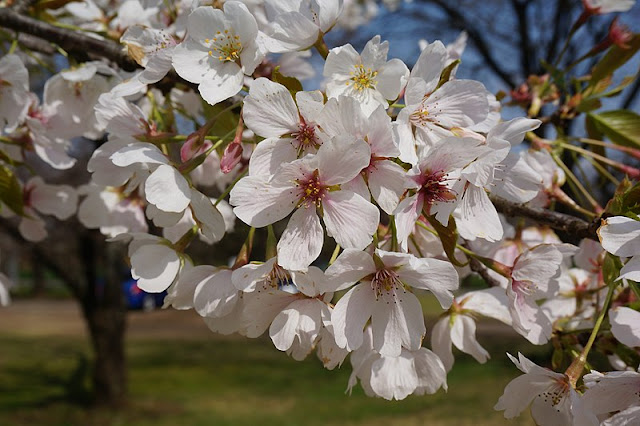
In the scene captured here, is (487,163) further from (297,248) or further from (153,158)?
(153,158)

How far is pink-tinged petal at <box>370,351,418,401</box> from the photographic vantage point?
33.0 inches

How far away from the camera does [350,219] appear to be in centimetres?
65

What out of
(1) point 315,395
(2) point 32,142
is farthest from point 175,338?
(2) point 32,142

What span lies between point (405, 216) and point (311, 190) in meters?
0.11

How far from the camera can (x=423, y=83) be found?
2.24 feet

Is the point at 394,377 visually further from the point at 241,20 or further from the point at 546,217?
the point at 241,20

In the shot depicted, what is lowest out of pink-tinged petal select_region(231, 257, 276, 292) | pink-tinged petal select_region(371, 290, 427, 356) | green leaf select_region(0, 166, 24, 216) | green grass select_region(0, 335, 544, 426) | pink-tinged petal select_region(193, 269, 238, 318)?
green grass select_region(0, 335, 544, 426)

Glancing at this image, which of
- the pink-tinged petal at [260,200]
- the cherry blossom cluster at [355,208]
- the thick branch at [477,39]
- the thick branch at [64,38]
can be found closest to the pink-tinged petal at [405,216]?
the cherry blossom cluster at [355,208]

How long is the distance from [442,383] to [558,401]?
0.15 m

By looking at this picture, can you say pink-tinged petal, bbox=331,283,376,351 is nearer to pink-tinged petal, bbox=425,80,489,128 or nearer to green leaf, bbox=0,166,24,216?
pink-tinged petal, bbox=425,80,489,128

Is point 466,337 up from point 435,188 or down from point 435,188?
down

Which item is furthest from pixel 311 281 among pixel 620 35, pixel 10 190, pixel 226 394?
pixel 226 394

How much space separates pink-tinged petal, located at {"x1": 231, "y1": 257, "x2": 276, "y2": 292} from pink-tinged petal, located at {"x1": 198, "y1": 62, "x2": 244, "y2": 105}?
20cm

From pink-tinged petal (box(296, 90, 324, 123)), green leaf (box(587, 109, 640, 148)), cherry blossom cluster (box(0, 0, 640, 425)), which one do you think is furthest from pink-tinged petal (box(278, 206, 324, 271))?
green leaf (box(587, 109, 640, 148))
